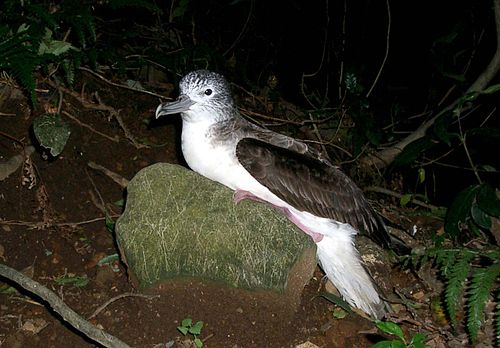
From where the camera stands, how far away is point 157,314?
374cm

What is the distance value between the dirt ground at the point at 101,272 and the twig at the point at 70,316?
1.03ft

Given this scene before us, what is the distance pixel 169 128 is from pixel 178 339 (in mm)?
2675

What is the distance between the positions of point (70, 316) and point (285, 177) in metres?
1.80

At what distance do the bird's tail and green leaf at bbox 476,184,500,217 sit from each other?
1010 millimetres

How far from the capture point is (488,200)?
4551 millimetres

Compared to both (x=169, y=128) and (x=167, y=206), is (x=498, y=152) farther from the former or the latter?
(x=167, y=206)

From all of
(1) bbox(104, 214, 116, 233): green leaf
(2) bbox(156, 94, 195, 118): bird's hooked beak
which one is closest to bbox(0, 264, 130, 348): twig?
(1) bbox(104, 214, 116, 233): green leaf

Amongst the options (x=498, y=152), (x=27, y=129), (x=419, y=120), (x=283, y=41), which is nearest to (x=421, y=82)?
(x=419, y=120)

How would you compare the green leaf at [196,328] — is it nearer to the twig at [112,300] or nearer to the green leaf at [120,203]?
the twig at [112,300]

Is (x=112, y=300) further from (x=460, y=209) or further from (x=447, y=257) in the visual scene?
(x=460, y=209)

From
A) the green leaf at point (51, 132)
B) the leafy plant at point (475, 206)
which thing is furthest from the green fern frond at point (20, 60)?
the leafy plant at point (475, 206)

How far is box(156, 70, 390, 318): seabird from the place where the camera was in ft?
14.2

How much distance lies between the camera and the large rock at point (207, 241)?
12.3ft

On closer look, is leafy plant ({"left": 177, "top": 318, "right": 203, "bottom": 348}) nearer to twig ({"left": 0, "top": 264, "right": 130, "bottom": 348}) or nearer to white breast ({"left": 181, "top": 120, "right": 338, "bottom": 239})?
twig ({"left": 0, "top": 264, "right": 130, "bottom": 348})
